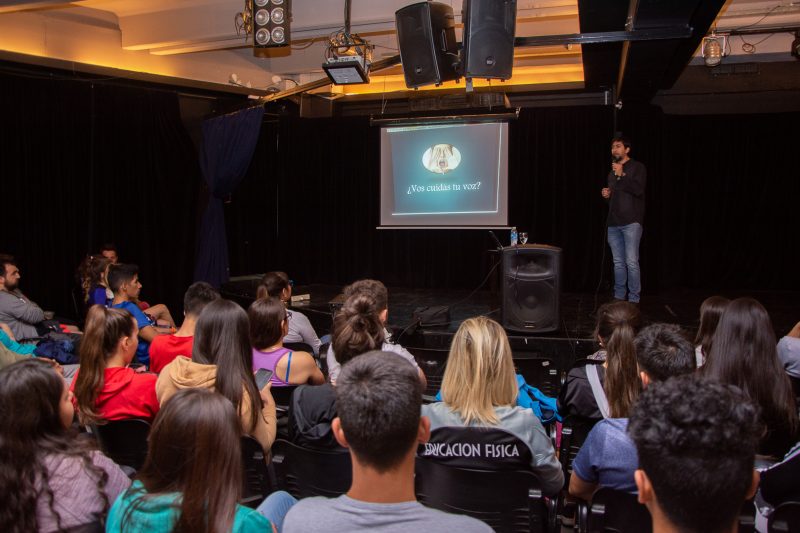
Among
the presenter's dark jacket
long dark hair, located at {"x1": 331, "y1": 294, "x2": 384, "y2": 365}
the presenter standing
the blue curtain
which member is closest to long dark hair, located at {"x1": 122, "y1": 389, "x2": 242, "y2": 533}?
long dark hair, located at {"x1": 331, "y1": 294, "x2": 384, "y2": 365}

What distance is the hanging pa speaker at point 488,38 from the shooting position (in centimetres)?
475

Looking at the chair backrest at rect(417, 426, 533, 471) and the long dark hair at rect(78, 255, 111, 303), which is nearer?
the chair backrest at rect(417, 426, 533, 471)

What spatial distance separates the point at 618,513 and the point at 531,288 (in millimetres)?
3469

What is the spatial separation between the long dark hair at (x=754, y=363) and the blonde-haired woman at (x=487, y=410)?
35.2 inches

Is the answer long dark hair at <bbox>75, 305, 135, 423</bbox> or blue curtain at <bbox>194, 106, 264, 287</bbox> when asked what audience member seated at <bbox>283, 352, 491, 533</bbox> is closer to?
long dark hair at <bbox>75, 305, 135, 423</bbox>

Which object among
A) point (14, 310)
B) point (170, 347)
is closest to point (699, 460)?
point (170, 347)

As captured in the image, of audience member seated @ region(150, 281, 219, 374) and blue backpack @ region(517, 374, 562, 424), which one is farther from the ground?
audience member seated @ region(150, 281, 219, 374)

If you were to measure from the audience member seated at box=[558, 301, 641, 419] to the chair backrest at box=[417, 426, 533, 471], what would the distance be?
0.57 m

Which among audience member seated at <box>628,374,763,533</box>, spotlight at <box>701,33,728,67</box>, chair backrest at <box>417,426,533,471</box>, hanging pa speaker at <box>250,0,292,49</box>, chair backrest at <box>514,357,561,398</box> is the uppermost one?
spotlight at <box>701,33,728,67</box>

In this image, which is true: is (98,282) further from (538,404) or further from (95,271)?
(538,404)

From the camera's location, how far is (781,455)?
245 cm

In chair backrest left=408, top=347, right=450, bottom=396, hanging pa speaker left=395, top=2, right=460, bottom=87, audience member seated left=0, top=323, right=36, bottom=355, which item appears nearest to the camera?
audience member seated left=0, top=323, right=36, bottom=355

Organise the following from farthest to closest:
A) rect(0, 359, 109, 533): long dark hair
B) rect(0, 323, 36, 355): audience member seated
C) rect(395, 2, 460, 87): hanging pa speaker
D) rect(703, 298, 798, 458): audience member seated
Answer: rect(395, 2, 460, 87): hanging pa speaker, rect(0, 323, 36, 355): audience member seated, rect(703, 298, 798, 458): audience member seated, rect(0, 359, 109, 533): long dark hair

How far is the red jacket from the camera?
2697 mm
